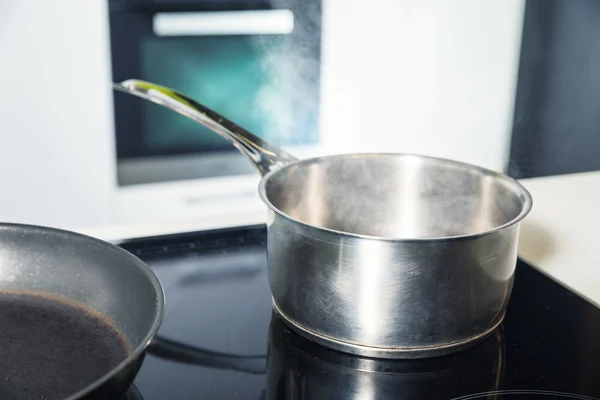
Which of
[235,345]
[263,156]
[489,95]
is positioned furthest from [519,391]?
[489,95]

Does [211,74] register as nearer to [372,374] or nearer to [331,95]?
[331,95]

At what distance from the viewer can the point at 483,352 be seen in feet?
1.93

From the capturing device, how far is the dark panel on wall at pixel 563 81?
186 cm

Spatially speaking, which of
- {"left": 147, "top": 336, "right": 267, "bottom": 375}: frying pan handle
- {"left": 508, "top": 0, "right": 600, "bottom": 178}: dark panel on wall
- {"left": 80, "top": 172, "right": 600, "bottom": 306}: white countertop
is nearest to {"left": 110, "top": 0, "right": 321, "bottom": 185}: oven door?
{"left": 508, "top": 0, "right": 600, "bottom": 178}: dark panel on wall

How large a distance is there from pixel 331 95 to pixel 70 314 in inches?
50.1

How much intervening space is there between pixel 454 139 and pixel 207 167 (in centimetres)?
71

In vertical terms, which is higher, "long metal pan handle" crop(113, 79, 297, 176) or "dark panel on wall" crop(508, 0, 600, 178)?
"long metal pan handle" crop(113, 79, 297, 176)

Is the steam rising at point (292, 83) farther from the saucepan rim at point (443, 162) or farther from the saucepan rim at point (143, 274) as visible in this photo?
the saucepan rim at point (143, 274)

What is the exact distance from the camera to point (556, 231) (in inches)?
33.3

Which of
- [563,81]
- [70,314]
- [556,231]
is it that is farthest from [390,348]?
[563,81]

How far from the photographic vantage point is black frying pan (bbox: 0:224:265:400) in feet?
1.62

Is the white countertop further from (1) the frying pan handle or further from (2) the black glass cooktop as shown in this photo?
(1) the frying pan handle

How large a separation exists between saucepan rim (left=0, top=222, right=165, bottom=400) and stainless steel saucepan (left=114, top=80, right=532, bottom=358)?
0.11 meters

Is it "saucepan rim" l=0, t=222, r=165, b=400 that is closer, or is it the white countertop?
"saucepan rim" l=0, t=222, r=165, b=400
